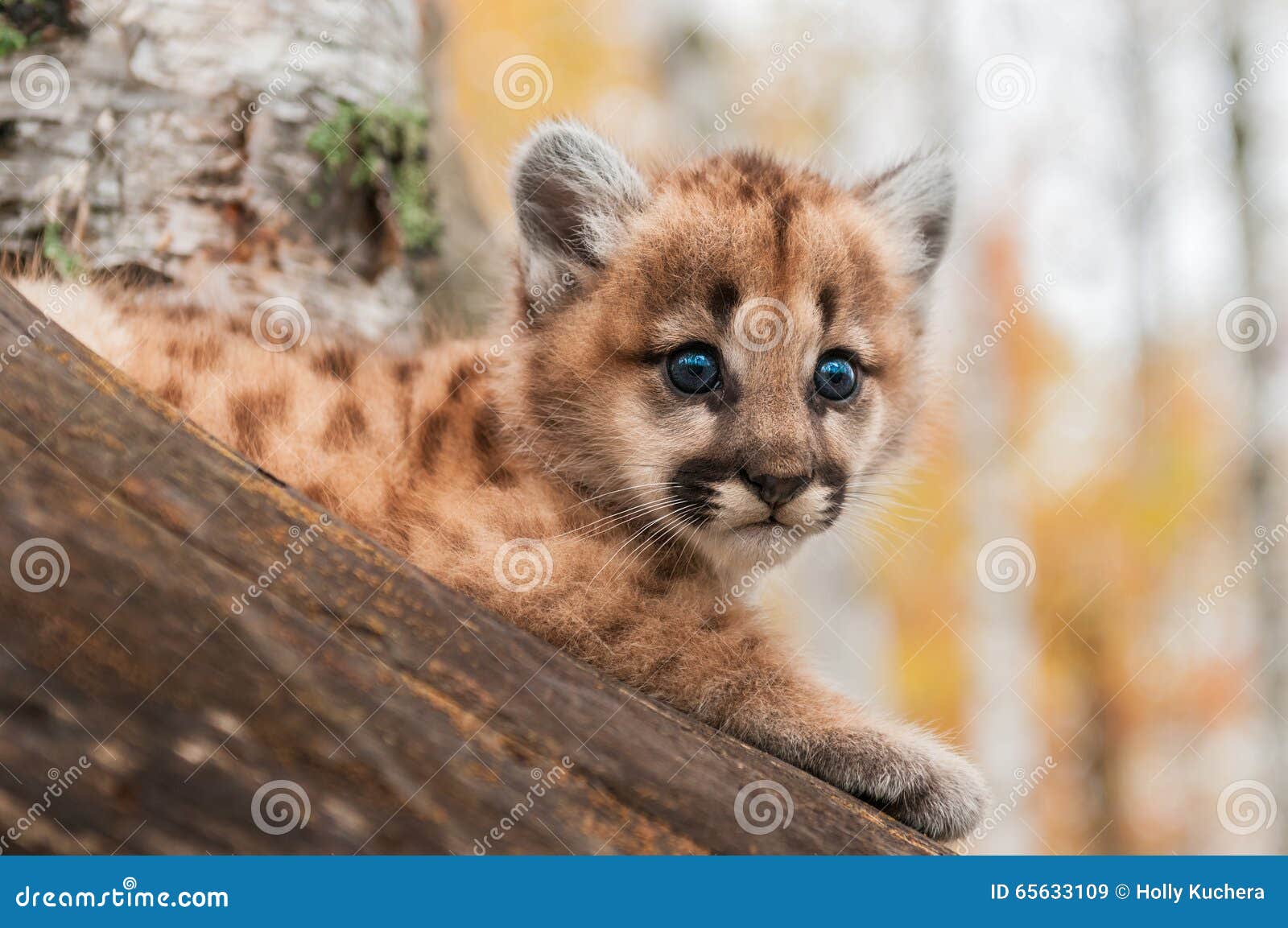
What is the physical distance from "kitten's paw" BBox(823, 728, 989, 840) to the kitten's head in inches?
34.9

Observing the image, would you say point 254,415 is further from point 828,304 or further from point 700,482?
point 828,304

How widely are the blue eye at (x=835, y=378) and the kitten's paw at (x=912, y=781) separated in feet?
4.66

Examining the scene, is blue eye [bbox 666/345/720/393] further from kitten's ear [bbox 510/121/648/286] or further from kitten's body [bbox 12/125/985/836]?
kitten's ear [bbox 510/121/648/286]

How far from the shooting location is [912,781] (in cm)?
371

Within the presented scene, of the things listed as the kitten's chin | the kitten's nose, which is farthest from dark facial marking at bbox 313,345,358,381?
the kitten's nose

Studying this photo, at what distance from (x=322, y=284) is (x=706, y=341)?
7.60 ft

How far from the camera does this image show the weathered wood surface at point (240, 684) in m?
2.68

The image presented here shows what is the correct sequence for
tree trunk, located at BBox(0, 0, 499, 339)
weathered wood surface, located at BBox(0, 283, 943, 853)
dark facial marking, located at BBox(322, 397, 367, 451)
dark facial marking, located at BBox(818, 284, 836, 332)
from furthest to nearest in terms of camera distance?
tree trunk, located at BBox(0, 0, 499, 339)
dark facial marking, located at BBox(818, 284, 836, 332)
dark facial marking, located at BBox(322, 397, 367, 451)
weathered wood surface, located at BBox(0, 283, 943, 853)

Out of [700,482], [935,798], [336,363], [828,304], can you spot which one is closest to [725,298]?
[828,304]

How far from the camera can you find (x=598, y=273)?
464 centimetres

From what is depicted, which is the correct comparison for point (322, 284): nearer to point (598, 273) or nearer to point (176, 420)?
point (598, 273)

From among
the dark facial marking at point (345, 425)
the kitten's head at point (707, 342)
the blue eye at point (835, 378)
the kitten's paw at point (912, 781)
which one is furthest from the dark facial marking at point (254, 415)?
A: the kitten's paw at point (912, 781)

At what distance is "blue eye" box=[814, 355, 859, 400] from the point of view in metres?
4.42

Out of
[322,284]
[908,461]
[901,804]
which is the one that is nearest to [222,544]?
[901,804]
